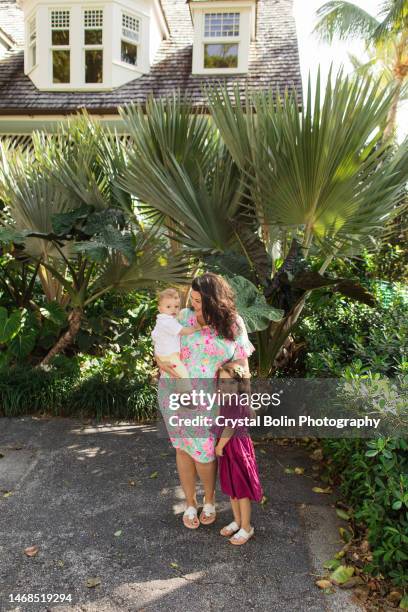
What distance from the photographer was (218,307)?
2.86 metres

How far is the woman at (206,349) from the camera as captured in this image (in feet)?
9.49

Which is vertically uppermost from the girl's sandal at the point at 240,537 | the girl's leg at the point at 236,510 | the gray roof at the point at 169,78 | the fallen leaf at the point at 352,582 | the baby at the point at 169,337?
the gray roof at the point at 169,78

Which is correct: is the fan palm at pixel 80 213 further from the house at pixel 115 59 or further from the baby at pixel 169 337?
the house at pixel 115 59

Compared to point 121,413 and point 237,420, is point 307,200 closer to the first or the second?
point 237,420

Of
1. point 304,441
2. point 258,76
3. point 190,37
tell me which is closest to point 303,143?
point 304,441

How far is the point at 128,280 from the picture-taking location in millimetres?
5184

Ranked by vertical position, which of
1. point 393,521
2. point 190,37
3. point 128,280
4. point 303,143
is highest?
point 190,37

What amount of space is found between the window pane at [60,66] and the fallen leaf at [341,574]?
13.0 meters

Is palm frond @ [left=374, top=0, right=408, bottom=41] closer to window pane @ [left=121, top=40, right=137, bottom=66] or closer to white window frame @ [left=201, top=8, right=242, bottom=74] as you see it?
white window frame @ [left=201, top=8, right=242, bottom=74]

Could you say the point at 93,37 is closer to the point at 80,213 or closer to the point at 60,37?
the point at 60,37

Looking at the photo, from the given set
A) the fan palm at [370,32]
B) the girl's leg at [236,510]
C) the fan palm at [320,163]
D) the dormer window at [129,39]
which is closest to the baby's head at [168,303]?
the girl's leg at [236,510]

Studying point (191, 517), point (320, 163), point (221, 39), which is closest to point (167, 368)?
point (191, 517)

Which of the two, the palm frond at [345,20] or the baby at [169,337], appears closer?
the baby at [169,337]

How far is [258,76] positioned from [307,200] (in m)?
9.94
